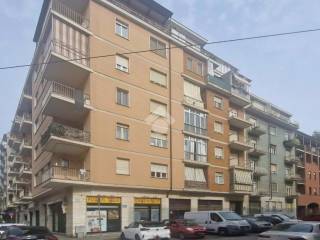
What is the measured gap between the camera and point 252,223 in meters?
39.8

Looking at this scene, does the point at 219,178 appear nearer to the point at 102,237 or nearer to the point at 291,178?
the point at 102,237

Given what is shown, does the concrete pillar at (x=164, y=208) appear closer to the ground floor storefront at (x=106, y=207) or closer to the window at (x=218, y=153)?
the ground floor storefront at (x=106, y=207)

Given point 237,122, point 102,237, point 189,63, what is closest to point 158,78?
point 189,63

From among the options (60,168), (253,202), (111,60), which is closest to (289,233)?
(60,168)

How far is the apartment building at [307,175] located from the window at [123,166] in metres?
41.6

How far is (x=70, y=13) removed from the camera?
128 feet

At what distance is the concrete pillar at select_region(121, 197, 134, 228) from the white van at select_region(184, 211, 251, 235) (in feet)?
16.8

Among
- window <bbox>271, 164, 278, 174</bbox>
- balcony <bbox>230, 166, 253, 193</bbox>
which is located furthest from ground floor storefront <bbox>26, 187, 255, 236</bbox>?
window <bbox>271, 164, 278, 174</bbox>

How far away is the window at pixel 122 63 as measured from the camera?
41.2 m

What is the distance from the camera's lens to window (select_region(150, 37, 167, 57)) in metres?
45.3

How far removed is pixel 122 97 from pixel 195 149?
11202 mm

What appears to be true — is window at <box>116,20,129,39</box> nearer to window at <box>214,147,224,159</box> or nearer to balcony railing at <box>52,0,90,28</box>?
balcony railing at <box>52,0,90,28</box>

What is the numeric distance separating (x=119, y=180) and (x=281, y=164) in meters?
38.0

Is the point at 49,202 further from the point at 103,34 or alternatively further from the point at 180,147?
the point at 103,34
